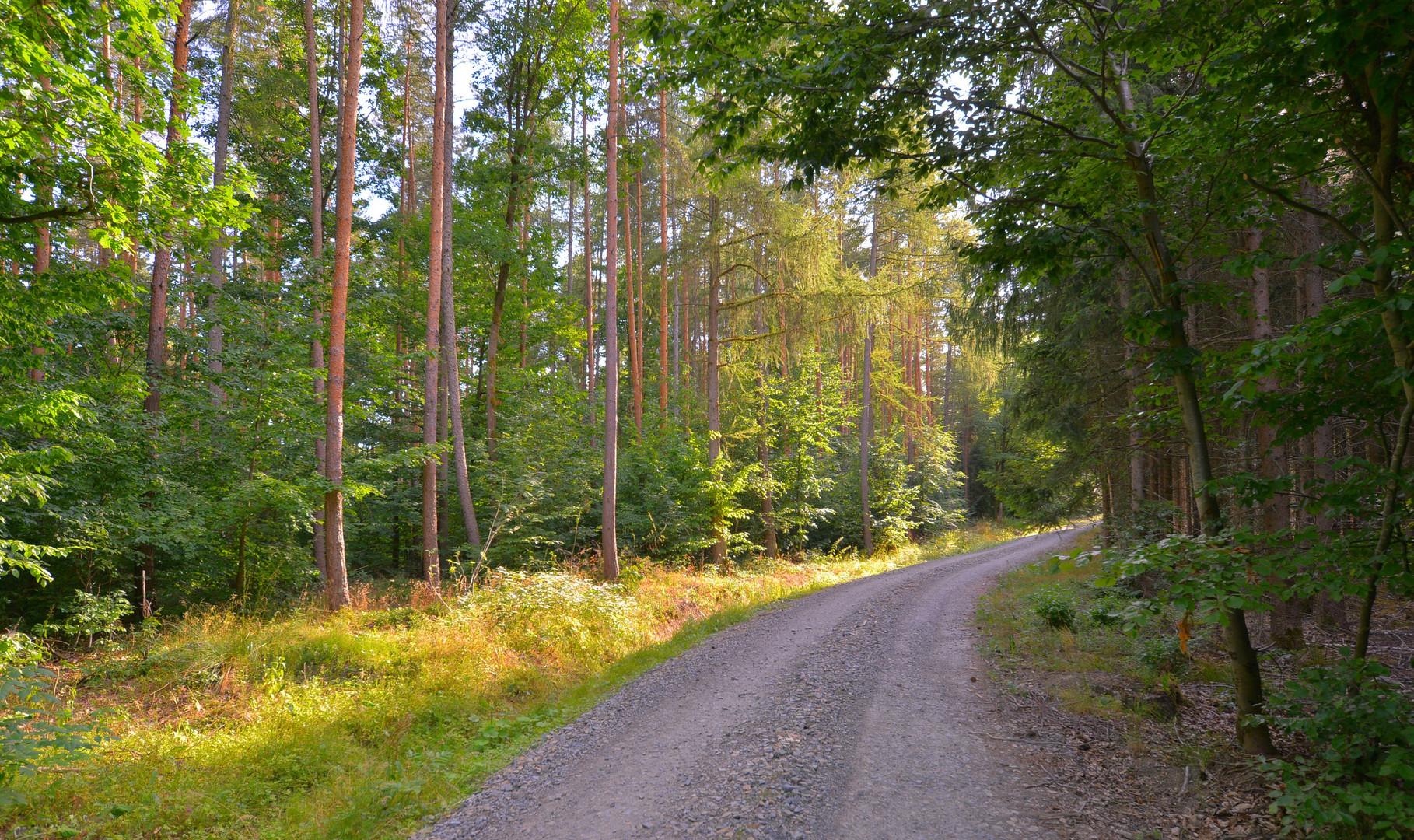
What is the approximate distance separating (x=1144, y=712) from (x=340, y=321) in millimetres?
12053

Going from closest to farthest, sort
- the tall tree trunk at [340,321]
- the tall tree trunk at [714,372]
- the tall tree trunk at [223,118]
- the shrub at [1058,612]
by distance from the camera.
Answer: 1. the shrub at [1058,612]
2. the tall tree trunk at [340,321]
3. the tall tree trunk at [223,118]
4. the tall tree trunk at [714,372]

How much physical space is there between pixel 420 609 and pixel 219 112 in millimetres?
11737

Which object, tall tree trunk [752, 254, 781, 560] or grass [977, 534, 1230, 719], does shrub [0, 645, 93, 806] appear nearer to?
grass [977, 534, 1230, 719]

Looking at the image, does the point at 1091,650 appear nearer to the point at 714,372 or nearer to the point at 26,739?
the point at 714,372

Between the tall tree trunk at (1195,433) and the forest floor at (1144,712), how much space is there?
0.30 metres

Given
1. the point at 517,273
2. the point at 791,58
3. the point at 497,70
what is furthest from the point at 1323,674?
the point at 497,70

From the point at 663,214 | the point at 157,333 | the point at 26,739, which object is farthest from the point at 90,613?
the point at 663,214

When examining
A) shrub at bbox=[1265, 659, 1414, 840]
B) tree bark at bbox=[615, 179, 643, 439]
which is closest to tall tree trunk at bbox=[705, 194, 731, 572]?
tree bark at bbox=[615, 179, 643, 439]

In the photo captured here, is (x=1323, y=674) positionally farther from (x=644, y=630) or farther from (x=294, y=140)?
(x=294, y=140)

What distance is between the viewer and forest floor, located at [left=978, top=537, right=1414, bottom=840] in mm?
3842

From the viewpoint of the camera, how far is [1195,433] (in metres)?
4.31

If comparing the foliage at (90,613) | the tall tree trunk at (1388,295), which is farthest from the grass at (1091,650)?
the foliage at (90,613)

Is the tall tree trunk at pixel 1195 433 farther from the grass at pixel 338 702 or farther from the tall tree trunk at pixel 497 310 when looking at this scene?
the tall tree trunk at pixel 497 310

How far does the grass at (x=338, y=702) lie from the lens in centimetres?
445
